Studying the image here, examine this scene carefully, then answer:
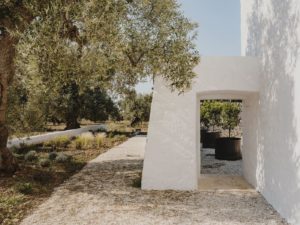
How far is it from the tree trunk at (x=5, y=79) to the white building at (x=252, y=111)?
4.21m

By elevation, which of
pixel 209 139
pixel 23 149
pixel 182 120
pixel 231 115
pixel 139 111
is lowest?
pixel 23 149

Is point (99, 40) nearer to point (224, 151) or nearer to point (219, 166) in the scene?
point (219, 166)

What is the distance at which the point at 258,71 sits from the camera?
9969 millimetres

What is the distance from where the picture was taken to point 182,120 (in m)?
10.0

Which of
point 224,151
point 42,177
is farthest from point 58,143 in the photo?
point 42,177

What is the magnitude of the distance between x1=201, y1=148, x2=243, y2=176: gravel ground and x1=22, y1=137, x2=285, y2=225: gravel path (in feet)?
10.7

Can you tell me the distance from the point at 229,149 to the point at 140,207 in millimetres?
8840

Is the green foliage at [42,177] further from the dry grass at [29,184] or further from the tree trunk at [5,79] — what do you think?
the tree trunk at [5,79]

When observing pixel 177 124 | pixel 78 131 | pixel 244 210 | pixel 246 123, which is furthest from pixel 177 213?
pixel 78 131

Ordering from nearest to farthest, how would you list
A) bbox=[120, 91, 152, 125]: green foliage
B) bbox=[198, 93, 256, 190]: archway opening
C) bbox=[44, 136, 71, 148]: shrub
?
1. bbox=[198, 93, 256, 190]: archway opening
2. bbox=[44, 136, 71, 148]: shrub
3. bbox=[120, 91, 152, 125]: green foliage

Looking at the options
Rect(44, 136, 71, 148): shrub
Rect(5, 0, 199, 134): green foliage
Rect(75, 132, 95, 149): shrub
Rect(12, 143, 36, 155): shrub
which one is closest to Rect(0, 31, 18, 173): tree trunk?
Rect(5, 0, 199, 134): green foliage

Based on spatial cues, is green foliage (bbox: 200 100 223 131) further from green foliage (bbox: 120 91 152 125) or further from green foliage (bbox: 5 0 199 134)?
green foliage (bbox: 120 91 152 125)

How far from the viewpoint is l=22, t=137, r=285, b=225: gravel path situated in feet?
23.9

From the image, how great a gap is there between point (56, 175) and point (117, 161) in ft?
12.8
